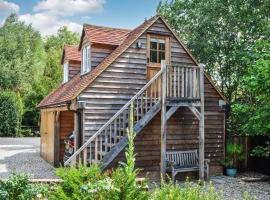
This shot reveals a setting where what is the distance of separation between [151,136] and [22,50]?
3684 cm

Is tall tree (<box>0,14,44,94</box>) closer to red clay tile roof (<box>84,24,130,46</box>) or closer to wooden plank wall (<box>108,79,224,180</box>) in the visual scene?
red clay tile roof (<box>84,24,130,46</box>)

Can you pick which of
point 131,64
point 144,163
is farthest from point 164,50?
point 144,163

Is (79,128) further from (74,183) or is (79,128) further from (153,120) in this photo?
(74,183)

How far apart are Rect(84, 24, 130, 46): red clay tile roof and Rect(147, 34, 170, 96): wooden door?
1.58m

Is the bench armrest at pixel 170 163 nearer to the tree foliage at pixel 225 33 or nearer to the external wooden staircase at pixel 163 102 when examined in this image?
the external wooden staircase at pixel 163 102

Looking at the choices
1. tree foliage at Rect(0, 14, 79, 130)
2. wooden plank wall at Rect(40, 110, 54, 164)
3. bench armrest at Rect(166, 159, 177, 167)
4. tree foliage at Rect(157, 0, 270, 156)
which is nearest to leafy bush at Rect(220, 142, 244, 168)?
tree foliage at Rect(157, 0, 270, 156)

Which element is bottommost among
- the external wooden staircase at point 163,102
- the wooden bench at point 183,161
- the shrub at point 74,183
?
the wooden bench at point 183,161

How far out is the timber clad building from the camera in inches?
447

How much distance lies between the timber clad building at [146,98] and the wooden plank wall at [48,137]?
6.59 feet

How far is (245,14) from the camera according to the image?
16.0 metres

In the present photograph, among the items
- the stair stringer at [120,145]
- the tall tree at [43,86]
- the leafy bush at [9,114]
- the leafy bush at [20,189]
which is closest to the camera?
the leafy bush at [20,189]

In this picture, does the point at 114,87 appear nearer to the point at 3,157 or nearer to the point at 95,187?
the point at 95,187

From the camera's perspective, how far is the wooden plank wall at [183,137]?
12.2 metres

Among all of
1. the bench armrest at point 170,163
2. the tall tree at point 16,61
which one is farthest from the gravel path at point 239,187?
the tall tree at point 16,61
